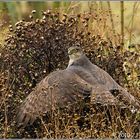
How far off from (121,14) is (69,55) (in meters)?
0.74

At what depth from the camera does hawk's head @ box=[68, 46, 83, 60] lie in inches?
249

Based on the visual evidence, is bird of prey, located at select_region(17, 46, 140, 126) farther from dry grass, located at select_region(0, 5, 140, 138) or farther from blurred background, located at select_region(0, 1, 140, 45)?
blurred background, located at select_region(0, 1, 140, 45)

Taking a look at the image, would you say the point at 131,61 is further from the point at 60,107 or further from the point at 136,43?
the point at 60,107

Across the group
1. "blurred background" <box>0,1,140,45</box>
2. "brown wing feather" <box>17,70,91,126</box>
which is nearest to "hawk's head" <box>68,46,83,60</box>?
"brown wing feather" <box>17,70,91,126</box>

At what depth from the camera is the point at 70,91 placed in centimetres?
595

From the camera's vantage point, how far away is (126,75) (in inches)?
257

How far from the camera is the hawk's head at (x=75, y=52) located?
632 cm

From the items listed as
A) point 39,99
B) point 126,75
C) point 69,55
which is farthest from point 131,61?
point 39,99

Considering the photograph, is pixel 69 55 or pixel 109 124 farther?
pixel 69 55

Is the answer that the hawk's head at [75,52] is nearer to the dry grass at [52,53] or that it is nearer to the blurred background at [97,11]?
the dry grass at [52,53]

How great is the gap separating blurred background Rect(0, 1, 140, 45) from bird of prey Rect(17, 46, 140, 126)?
2.17 ft

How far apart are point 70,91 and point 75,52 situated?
1.64 feet

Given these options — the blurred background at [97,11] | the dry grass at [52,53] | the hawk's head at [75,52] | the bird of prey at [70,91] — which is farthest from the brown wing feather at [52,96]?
the blurred background at [97,11]

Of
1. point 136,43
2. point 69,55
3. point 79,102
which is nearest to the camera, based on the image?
point 79,102
